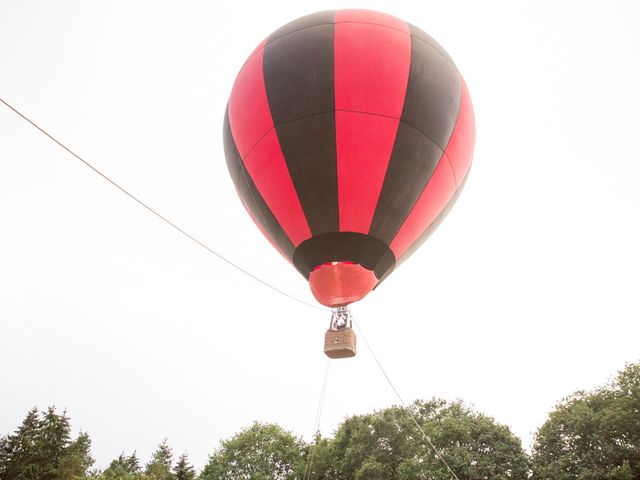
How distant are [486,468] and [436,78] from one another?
18.3 metres

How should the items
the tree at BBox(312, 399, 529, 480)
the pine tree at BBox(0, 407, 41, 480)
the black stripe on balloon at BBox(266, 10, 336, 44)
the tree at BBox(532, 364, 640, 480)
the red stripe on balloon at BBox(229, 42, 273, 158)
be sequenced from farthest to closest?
the pine tree at BBox(0, 407, 41, 480)
the tree at BBox(312, 399, 529, 480)
the tree at BBox(532, 364, 640, 480)
the black stripe on balloon at BBox(266, 10, 336, 44)
the red stripe on balloon at BBox(229, 42, 273, 158)

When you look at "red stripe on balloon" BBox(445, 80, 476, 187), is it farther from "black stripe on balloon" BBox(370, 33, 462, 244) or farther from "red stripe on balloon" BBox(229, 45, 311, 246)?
"red stripe on balloon" BBox(229, 45, 311, 246)

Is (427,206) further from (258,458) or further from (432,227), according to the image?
(258,458)

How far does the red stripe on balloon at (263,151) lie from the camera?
5.95m

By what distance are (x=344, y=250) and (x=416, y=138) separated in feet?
6.05

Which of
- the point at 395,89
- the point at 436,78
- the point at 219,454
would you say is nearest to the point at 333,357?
the point at 395,89

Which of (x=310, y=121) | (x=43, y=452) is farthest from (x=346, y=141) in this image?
(x=43, y=452)

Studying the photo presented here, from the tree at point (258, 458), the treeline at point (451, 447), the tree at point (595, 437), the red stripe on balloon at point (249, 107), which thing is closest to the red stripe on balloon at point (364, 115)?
the red stripe on balloon at point (249, 107)

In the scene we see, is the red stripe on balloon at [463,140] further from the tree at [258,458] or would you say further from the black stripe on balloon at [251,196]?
the tree at [258,458]

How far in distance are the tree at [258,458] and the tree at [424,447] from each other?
3806mm

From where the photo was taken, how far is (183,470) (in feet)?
128

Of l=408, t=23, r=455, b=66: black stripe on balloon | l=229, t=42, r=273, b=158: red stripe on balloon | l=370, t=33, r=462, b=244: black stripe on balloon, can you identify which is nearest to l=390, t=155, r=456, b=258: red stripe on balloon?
l=370, t=33, r=462, b=244: black stripe on balloon

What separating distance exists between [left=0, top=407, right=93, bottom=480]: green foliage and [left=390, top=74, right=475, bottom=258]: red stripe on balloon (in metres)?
37.2

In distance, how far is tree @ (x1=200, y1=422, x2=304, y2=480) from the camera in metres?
26.8
